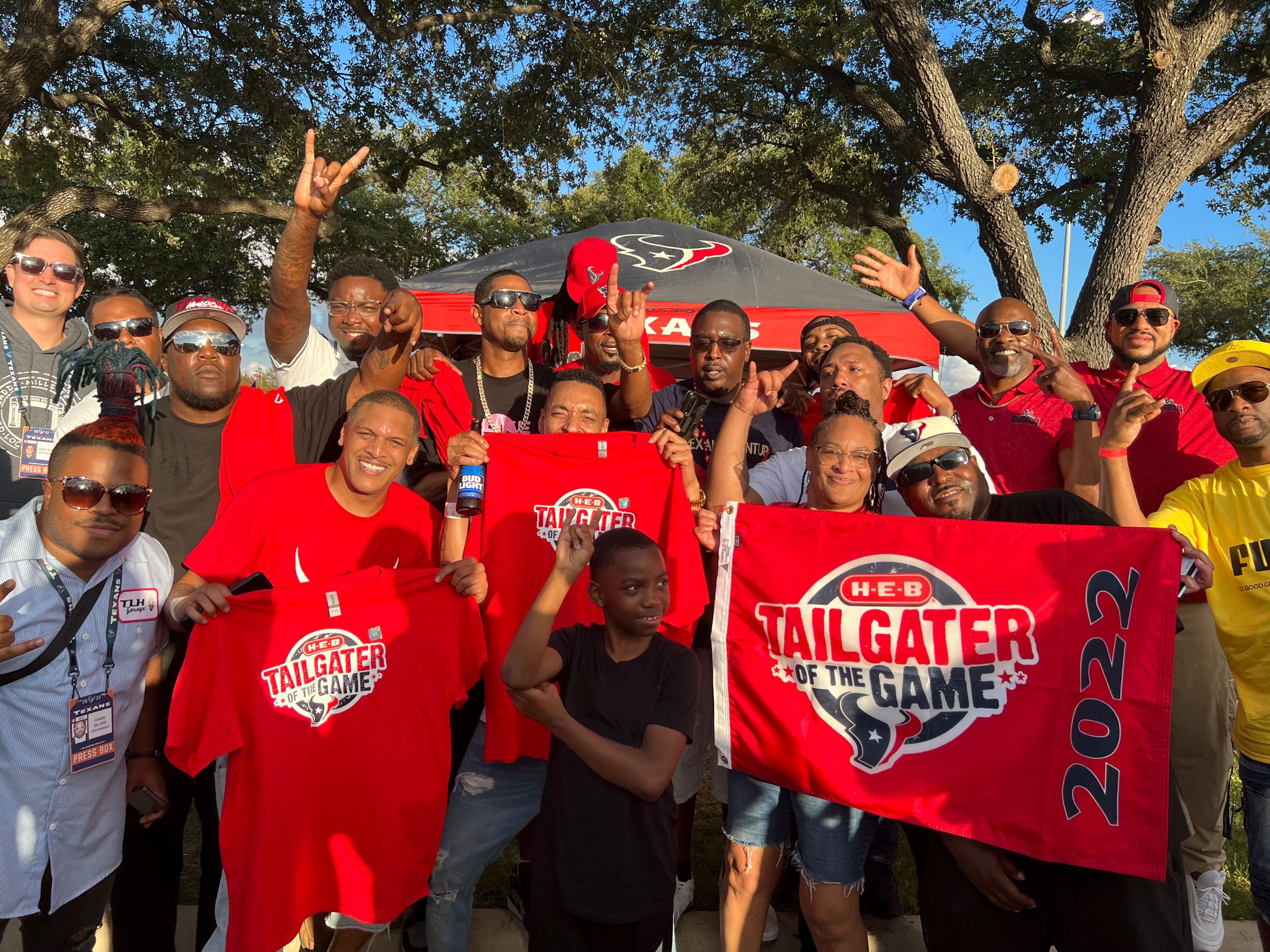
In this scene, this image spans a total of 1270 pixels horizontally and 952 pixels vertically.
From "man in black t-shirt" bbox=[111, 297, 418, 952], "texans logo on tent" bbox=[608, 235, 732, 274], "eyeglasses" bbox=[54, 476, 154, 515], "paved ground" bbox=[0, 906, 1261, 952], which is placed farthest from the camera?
"texans logo on tent" bbox=[608, 235, 732, 274]

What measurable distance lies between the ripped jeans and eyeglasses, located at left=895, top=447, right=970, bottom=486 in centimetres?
192

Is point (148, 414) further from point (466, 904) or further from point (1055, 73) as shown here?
point (1055, 73)

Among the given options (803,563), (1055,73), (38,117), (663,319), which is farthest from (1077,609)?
(38,117)

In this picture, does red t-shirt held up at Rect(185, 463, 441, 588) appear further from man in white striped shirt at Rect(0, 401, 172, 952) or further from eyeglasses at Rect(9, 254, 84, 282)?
eyeglasses at Rect(9, 254, 84, 282)

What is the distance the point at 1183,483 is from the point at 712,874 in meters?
3.17

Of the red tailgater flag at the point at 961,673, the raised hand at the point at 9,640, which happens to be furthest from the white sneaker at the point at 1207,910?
the raised hand at the point at 9,640

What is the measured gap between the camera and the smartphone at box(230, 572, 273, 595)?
11.9 ft

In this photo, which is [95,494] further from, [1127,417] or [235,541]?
[1127,417]

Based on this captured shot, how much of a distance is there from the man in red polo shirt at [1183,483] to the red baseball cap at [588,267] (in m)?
2.18

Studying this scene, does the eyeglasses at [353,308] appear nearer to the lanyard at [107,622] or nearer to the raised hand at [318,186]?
the raised hand at [318,186]

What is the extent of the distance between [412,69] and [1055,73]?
11.0 metres

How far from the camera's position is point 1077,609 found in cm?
323

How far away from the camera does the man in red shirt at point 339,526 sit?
11.8 ft

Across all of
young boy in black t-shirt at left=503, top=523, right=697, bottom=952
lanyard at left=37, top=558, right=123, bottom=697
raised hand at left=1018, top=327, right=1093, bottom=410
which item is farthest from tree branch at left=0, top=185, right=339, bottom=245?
young boy in black t-shirt at left=503, top=523, right=697, bottom=952
